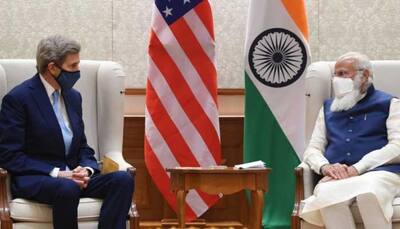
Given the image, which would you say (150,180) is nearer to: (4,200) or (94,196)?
(94,196)

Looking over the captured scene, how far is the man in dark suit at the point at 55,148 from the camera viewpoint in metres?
4.05

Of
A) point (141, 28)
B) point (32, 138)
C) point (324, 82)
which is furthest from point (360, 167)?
point (141, 28)

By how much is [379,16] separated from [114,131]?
2.64 meters

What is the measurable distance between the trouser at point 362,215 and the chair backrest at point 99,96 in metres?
1.43

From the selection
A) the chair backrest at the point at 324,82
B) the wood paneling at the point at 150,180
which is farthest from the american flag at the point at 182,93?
the chair backrest at the point at 324,82

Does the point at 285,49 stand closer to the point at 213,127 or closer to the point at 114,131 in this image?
the point at 213,127

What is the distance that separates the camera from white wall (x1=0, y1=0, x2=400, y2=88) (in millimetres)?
6141

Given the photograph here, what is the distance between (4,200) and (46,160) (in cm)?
36

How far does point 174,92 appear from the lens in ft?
18.1

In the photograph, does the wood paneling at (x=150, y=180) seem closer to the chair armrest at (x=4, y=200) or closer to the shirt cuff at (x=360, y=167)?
the shirt cuff at (x=360, y=167)

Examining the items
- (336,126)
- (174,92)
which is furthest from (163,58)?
(336,126)

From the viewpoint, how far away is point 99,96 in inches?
193

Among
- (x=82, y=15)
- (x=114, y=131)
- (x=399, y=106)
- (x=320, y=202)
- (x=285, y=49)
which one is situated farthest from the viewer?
(x=82, y=15)

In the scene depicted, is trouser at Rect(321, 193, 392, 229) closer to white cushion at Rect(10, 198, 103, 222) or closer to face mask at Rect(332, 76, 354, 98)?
face mask at Rect(332, 76, 354, 98)
